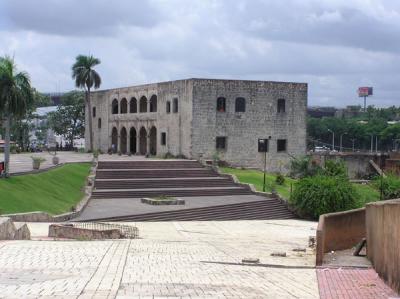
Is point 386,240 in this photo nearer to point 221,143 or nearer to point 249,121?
point 221,143

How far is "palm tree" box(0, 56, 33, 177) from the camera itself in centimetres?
3091

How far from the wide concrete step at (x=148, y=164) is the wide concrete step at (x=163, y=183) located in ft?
13.2

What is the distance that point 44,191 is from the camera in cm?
3391

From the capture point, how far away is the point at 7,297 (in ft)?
29.6

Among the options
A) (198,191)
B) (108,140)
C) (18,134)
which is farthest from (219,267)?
(18,134)

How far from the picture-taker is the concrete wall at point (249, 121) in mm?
54594

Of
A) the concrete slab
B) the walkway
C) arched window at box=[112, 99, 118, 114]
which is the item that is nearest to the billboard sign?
arched window at box=[112, 99, 118, 114]

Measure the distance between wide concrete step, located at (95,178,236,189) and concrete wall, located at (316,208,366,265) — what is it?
23.7 m

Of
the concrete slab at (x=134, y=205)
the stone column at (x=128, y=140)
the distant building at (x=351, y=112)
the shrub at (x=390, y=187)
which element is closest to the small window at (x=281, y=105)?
the shrub at (x=390, y=187)

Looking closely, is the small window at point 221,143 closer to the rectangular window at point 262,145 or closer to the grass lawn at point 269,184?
the grass lawn at point 269,184

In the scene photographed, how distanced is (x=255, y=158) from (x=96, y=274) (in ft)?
153

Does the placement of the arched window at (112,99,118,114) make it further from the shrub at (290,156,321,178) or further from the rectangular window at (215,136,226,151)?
the shrub at (290,156,321,178)

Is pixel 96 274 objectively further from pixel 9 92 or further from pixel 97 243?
pixel 9 92

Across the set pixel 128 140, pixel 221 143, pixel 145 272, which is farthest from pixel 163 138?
pixel 145 272
